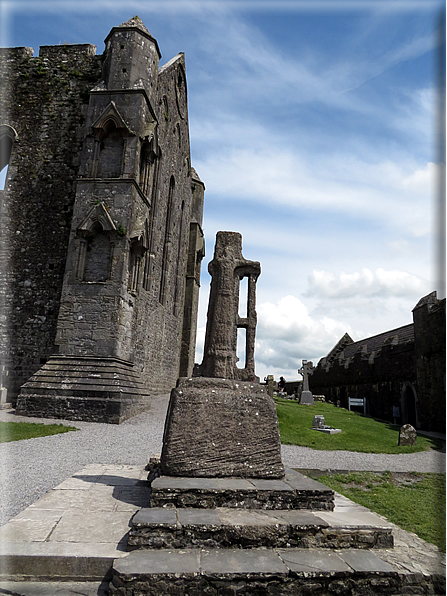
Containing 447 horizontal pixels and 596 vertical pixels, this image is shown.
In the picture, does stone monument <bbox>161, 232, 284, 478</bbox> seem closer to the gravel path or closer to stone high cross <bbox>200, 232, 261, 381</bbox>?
the gravel path

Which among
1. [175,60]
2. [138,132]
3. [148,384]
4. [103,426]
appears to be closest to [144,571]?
[103,426]

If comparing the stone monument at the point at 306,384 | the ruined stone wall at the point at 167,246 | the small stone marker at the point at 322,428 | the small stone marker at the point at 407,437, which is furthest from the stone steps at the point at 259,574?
the stone monument at the point at 306,384

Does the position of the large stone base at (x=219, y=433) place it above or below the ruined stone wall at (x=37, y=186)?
below

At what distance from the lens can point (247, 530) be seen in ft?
9.92

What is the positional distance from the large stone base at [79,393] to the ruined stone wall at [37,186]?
323cm

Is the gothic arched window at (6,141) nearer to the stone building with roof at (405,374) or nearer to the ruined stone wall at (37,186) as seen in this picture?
the ruined stone wall at (37,186)

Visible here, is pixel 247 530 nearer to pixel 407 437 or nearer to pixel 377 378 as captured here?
pixel 407 437

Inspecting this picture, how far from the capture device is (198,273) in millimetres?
25328

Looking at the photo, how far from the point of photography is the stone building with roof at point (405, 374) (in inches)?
688

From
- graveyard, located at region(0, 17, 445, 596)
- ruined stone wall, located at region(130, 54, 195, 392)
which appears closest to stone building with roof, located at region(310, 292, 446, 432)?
graveyard, located at region(0, 17, 445, 596)

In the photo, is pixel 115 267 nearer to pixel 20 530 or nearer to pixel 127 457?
pixel 127 457

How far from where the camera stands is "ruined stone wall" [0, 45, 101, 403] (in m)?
13.6

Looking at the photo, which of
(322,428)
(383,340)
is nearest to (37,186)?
(322,428)

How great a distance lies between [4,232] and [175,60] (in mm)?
11247
